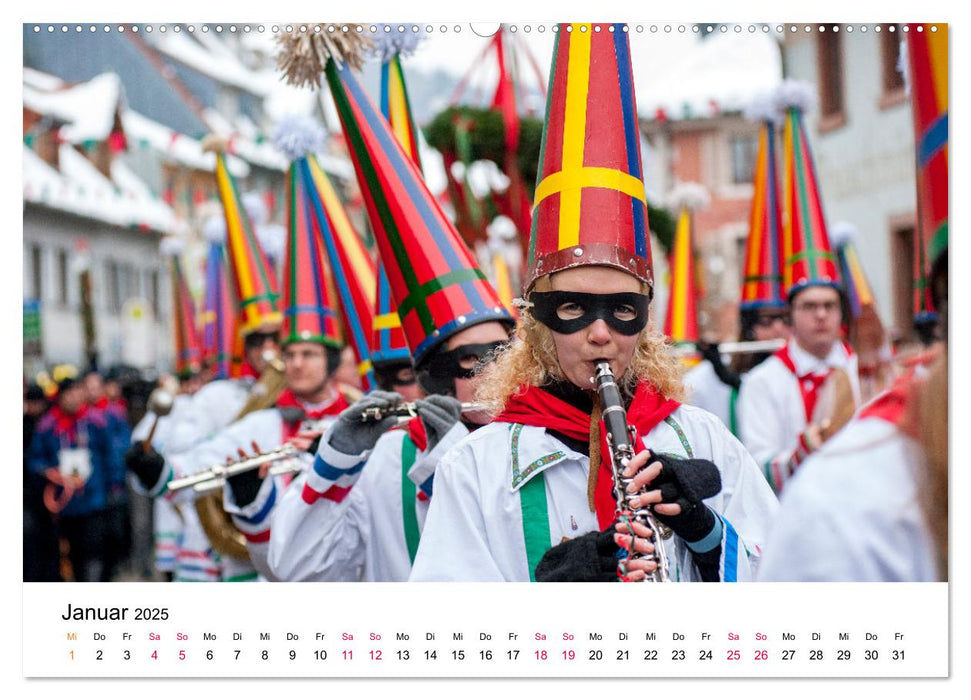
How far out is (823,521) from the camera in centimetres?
135

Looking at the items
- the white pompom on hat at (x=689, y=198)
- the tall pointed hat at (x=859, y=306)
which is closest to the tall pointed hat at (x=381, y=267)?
the tall pointed hat at (x=859, y=306)

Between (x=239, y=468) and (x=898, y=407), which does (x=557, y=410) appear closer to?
(x=898, y=407)

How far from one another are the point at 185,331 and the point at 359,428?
6.28m

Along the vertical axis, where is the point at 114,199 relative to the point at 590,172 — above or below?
above

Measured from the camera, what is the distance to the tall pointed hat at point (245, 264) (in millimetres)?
5746

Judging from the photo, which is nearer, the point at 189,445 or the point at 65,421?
the point at 189,445

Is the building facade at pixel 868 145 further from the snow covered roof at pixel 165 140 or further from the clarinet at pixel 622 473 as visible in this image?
the snow covered roof at pixel 165 140

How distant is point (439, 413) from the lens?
303 centimetres

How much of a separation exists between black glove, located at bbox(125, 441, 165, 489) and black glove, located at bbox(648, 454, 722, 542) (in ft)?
9.65

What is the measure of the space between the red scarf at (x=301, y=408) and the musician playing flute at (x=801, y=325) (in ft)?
5.74
